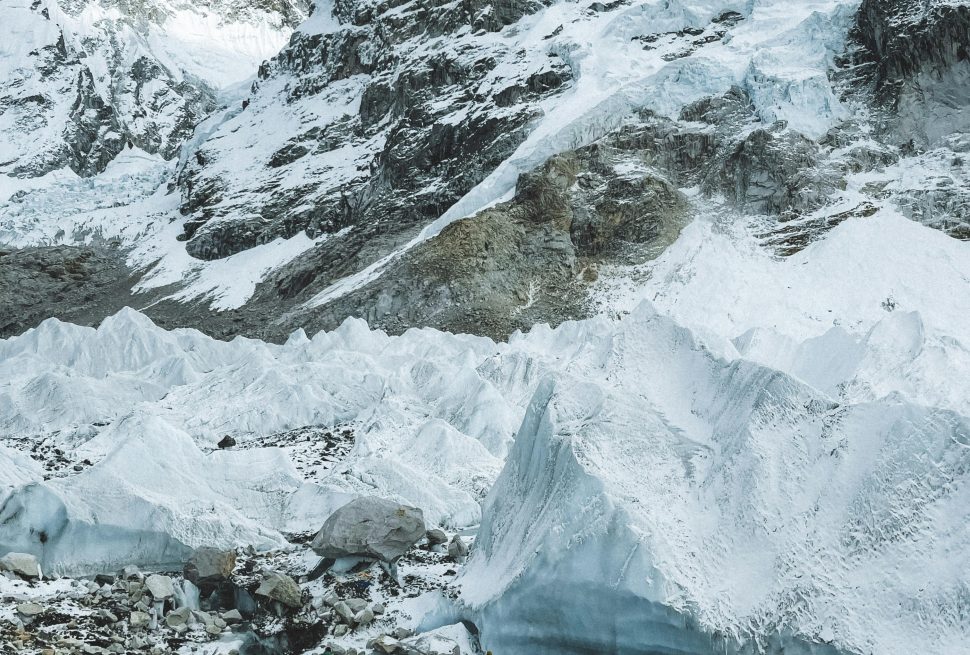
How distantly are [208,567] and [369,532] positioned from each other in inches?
94.0

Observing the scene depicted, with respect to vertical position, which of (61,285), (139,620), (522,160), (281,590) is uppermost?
(139,620)

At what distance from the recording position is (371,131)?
110250 millimetres

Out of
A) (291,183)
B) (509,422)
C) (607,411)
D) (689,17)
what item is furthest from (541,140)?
(607,411)

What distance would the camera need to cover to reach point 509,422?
2620 centimetres

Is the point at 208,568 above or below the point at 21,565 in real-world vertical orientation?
below

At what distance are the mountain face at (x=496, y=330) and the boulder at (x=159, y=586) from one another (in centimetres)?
5

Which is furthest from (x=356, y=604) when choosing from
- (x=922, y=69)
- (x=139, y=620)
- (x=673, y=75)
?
(x=922, y=69)

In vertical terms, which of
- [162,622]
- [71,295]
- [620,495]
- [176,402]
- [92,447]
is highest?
[620,495]

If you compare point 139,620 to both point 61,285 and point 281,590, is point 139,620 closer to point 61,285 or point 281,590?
point 281,590

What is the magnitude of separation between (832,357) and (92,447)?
766 inches

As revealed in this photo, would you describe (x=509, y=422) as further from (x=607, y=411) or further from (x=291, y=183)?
(x=291, y=183)

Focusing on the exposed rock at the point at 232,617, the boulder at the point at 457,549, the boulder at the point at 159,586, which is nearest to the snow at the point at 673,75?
the boulder at the point at 457,549

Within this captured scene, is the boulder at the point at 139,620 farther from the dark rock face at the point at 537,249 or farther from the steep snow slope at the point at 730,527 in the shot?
the dark rock face at the point at 537,249

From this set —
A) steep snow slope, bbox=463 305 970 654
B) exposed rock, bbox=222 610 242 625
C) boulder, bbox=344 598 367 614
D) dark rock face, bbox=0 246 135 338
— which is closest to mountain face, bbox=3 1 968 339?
dark rock face, bbox=0 246 135 338
